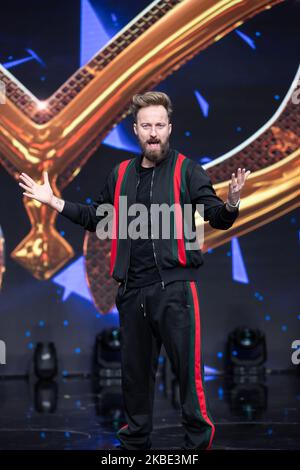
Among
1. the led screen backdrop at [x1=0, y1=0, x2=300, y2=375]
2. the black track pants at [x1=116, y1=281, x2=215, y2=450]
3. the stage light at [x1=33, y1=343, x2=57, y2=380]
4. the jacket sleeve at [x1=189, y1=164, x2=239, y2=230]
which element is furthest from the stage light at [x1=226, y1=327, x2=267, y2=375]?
the jacket sleeve at [x1=189, y1=164, x2=239, y2=230]

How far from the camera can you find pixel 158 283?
2797 mm

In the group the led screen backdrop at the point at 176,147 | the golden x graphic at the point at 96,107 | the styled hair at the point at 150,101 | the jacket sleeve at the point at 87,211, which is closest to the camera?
the styled hair at the point at 150,101

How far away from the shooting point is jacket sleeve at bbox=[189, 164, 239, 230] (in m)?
2.70

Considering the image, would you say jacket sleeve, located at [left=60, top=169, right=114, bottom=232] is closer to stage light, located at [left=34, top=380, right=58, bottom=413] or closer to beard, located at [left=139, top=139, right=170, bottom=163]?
beard, located at [left=139, top=139, right=170, bottom=163]

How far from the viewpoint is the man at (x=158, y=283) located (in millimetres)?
2770

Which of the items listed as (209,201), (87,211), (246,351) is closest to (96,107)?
(246,351)

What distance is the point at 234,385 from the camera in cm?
598

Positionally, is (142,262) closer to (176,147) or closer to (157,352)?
(157,352)

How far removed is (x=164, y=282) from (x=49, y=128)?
12.8ft

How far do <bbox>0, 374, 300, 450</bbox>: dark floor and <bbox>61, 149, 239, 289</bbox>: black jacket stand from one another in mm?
923

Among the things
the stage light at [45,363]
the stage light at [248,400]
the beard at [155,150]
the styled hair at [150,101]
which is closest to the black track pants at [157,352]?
the beard at [155,150]

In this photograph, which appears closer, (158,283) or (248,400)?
(158,283)

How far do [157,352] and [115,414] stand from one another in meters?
1.72

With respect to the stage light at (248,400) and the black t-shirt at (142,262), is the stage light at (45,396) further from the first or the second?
the black t-shirt at (142,262)
